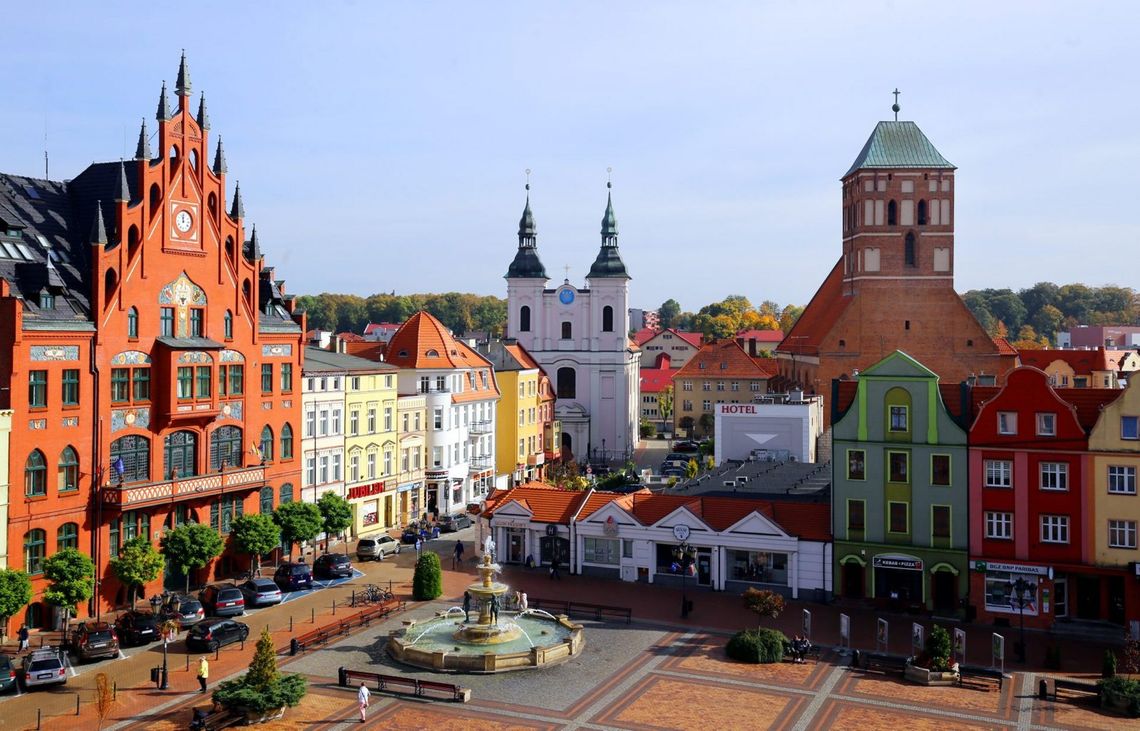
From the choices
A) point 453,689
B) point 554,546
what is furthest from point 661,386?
point 453,689

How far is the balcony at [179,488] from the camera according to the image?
45.4 m

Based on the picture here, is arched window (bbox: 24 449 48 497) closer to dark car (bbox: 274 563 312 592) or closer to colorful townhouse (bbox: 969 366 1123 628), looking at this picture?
dark car (bbox: 274 563 312 592)

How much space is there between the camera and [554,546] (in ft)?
178

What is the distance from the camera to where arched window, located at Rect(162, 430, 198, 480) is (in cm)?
4912

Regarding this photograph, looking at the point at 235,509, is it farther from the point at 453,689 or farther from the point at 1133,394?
the point at 1133,394

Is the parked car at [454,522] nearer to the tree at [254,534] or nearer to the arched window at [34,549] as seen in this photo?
the tree at [254,534]

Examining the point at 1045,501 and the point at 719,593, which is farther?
the point at 719,593

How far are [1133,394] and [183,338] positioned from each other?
40661 mm

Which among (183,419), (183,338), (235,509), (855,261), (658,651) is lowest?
(658,651)

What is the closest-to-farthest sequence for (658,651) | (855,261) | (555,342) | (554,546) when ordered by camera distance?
(658,651), (554,546), (855,261), (555,342)

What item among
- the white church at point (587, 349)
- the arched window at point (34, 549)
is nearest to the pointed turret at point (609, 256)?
the white church at point (587, 349)

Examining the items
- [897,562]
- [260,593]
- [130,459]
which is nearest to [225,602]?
[260,593]

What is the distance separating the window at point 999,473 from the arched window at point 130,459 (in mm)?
36041

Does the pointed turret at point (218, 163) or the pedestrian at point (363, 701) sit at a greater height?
the pointed turret at point (218, 163)
